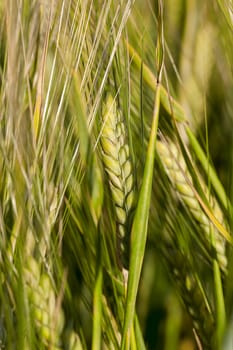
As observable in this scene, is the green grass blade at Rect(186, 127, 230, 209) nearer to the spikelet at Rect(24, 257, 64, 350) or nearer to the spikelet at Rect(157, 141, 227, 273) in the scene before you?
the spikelet at Rect(157, 141, 227, 273)

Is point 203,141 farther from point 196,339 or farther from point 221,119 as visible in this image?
point 196,339

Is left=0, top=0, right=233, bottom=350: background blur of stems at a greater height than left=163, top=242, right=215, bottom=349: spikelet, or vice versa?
left=0, top=0, right=233, bottom=350: background blur of stems

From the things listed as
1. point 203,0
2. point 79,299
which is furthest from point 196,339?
point 203,0

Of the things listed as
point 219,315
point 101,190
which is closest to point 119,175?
point 101,190

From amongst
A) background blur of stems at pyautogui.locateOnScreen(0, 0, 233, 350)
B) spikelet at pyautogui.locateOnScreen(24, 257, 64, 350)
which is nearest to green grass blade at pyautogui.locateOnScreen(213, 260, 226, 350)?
background blur of stems at pyautogui.locateOnScreen(0, 0, 233, 350)

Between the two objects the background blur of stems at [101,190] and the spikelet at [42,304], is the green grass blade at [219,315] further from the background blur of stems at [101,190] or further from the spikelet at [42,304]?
the spikelet at [42,304]
